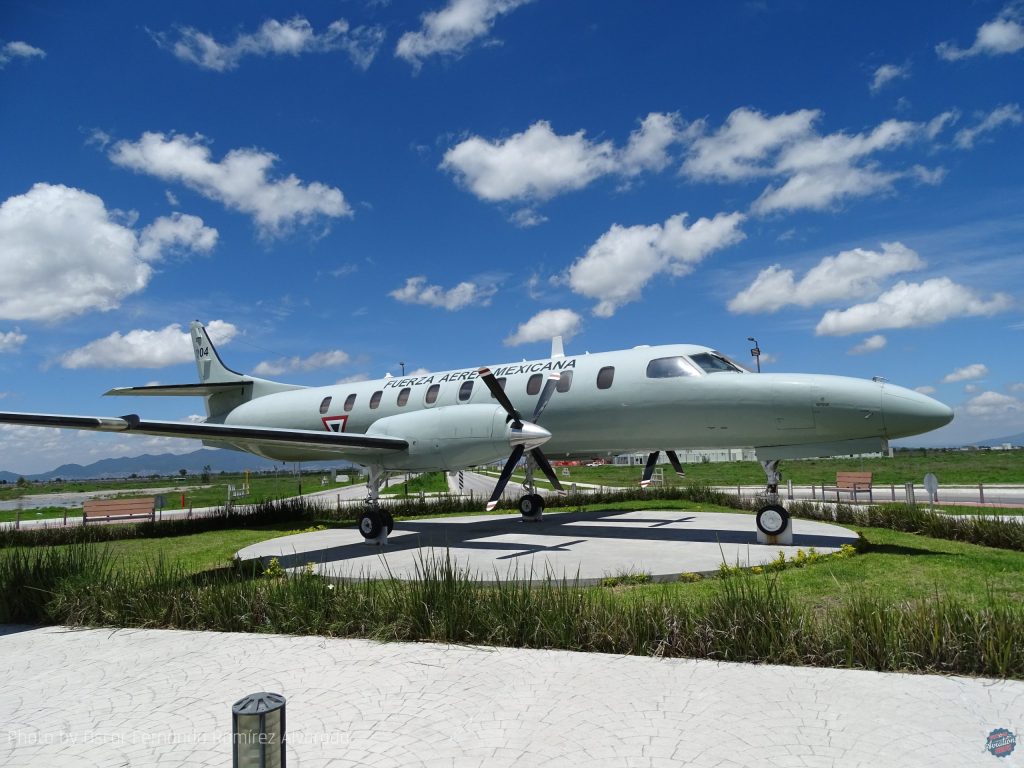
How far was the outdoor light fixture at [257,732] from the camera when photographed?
9.35 ft

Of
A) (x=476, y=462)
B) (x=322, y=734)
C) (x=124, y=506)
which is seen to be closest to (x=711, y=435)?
(x=476, y=462)

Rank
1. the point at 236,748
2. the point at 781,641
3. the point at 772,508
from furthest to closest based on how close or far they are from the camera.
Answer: the point at 772,508
the point at 781,641
the point at 236,748

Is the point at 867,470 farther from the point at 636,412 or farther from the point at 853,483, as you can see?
the point at 636,412

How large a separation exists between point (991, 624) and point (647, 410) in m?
8.80

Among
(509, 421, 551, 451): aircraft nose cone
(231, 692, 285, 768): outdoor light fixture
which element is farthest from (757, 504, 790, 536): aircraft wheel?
(231, 692, 285, 768): outdoor light fixture

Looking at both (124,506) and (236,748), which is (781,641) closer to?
(236,748)

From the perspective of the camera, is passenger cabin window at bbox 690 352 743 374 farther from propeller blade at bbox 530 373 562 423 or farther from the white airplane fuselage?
propeller blade at bbox 530 373 562 423

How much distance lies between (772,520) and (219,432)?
11508mm

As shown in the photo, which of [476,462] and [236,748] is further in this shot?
[476,462]

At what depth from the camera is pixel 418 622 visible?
6.87 m

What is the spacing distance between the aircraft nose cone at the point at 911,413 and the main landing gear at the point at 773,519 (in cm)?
220

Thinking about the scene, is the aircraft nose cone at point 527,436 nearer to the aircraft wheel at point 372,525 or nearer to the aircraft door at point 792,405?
the aircraft wheel at point 372,525

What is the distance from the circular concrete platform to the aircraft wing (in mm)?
2246

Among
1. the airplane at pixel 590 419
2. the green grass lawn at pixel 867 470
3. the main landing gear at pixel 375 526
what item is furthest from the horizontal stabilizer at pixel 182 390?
the green grass lawn at pixel 867 470
